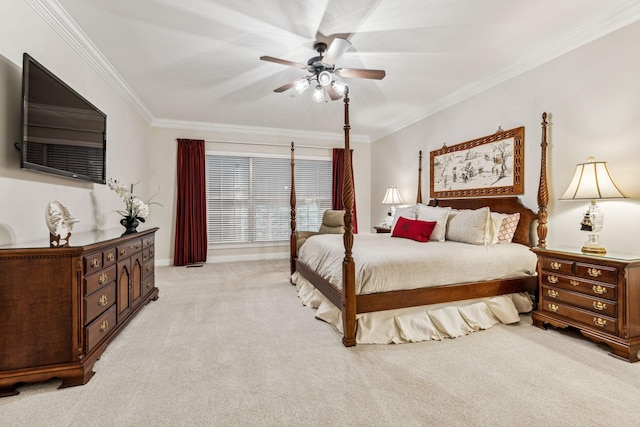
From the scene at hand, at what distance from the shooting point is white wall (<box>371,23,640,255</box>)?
2371 mm

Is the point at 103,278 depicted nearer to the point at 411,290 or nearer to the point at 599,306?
the point at 411,290

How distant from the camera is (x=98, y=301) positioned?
6.68 ft

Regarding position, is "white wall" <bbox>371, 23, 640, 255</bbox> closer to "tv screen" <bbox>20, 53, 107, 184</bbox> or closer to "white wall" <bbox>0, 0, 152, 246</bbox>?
"tv screen" <bbox>20, 53, 107, 184</bbox>

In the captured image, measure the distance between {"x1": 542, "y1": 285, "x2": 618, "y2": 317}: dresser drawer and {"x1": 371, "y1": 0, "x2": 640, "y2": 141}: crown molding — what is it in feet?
7.30

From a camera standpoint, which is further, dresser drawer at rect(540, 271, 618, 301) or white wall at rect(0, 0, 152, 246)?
dresser drawer at rect(540, 271, 618, 301)

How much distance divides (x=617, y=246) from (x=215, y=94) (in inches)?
182

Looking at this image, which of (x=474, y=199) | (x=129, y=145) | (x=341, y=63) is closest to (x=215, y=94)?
(x=129, y=145)

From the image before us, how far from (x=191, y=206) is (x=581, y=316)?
5.36 m

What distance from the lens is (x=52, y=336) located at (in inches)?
68.6

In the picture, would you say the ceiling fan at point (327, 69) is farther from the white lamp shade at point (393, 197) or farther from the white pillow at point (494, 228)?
the white lamp shade at point (393, 197)

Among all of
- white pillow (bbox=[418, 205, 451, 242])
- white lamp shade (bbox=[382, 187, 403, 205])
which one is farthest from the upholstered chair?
white pillow (bbox=[418, 205, 451, 242])

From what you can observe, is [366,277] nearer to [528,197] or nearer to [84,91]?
[528,197]

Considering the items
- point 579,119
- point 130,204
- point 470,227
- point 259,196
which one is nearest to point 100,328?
point 130,204

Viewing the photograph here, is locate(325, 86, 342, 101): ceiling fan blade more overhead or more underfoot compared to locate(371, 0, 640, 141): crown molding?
more underfoot
